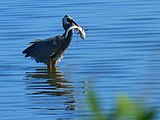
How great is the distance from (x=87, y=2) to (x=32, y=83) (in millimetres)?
6480

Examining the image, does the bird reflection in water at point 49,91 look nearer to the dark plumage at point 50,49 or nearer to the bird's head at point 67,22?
the dark plumage at point 50,49

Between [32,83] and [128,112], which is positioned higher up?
[128,112]

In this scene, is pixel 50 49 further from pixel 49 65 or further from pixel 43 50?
pixel 49 65

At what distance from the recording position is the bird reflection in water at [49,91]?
730cm

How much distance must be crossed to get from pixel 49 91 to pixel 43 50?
2.07 m

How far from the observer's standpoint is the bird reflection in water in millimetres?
7301

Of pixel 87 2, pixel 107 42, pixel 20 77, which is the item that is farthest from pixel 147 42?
pixel 87 2

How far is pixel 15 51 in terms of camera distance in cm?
1073

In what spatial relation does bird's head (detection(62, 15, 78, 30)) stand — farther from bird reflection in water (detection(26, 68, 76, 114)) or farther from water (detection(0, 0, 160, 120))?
bird reflection in water (detection(26, 68, 76, 114))

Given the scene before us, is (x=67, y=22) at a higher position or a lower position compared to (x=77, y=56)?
higher

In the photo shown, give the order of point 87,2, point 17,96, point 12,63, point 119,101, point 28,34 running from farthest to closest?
1. point 87,2
2. point 28,34
3. point 12,63
4. point 17,96
5. point 119,101

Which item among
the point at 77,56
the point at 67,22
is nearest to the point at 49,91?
the point at 77,56

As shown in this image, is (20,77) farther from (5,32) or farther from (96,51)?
(5,32)

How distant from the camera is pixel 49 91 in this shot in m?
8.30
